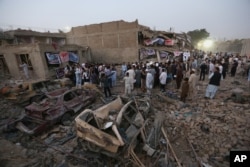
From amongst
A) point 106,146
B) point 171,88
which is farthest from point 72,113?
point 171,88

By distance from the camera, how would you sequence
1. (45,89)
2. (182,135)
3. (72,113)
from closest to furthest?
(182,135)
(72,113)
(45,89)

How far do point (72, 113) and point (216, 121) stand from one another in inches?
252

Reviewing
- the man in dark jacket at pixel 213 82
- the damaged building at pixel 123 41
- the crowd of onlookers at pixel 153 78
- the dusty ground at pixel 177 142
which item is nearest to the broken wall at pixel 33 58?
the crowd of onlookers at pixel 153 78

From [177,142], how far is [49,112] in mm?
5079

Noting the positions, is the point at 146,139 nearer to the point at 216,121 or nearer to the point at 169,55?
the point at 216,121

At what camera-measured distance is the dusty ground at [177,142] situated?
465cm

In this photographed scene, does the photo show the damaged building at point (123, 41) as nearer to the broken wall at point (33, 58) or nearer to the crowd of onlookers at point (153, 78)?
the broken wall at point (33, 58)

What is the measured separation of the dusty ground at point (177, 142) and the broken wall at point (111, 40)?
1328cm

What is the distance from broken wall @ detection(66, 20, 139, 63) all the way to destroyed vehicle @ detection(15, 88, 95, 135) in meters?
13.3

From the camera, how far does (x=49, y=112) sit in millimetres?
6281

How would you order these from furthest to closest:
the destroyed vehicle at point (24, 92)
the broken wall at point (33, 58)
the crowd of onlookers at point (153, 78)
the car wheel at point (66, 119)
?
the broken wall at point (33, 58) → the destroyed vehicle at point (24, 92) → the crowd of onlookers at point (153, 78) → the car wheel at point (66, 119)

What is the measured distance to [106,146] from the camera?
421 centimetres

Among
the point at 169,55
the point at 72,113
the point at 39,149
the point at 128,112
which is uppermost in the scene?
the point at 169,55

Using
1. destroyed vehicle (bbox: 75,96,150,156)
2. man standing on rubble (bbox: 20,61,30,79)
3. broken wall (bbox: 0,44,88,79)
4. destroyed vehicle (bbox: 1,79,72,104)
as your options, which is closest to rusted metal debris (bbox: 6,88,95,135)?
destroyed vehicle (bbox: 75,96,150,156)
